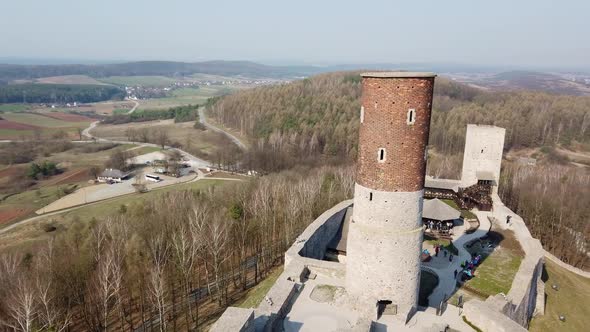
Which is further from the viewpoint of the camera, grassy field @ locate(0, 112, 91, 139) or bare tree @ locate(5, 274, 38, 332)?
grassy field @ locate(0, 112, 91, 139)

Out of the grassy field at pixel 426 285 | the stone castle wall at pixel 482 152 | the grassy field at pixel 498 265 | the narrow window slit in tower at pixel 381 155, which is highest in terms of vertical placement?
the narrow window slit in tower at pixel 381 155

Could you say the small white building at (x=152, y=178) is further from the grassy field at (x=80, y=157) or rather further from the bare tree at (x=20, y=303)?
the bare tree at (x=20, y=303)

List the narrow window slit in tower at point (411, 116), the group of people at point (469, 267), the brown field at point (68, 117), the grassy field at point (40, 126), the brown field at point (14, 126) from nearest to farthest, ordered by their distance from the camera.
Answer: the narrow window slit in tower at point (411, 116) → the group of people at point (469, 267) → the grassy field at point (40, 126) → the brown field at point (14, 126) → the brown field at point (68, 117)

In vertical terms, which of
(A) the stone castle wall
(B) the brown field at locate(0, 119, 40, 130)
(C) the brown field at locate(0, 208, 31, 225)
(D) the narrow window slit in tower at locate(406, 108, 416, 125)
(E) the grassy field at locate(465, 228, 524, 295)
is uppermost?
(D) the narrow window slit in tower at locate(406, 108, 416, 125)

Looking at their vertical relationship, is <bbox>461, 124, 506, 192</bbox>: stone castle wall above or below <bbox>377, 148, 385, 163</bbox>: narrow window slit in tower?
below

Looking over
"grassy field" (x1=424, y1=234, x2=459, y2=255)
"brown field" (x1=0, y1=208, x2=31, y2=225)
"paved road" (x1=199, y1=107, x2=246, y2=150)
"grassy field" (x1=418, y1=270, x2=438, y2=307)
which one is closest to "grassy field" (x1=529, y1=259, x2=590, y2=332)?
"grassy field" (x1=424, y1=234, x2=459, y2=255)

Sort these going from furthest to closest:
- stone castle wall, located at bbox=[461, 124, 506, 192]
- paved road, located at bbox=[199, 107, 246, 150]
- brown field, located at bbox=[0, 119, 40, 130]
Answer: brown field, located at bbox=[0, 119, 40, 130]
paved road, located at bbox=[199, 107, 246, 150]
stone castle wall, located at bbox=[461, 124, 506, 192]

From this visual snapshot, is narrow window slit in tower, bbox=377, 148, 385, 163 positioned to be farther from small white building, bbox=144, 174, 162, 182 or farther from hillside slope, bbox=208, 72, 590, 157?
hillside slope, bbox=208, 72, 590, 157

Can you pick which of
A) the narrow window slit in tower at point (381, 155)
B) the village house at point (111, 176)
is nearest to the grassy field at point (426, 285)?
the narrow window slit in tower at point (381, 155)

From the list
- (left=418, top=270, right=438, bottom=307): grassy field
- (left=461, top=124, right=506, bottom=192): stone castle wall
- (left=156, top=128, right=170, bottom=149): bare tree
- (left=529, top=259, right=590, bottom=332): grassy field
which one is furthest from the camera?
(left=156, top=128, right=170, bottom=149): bare tree
